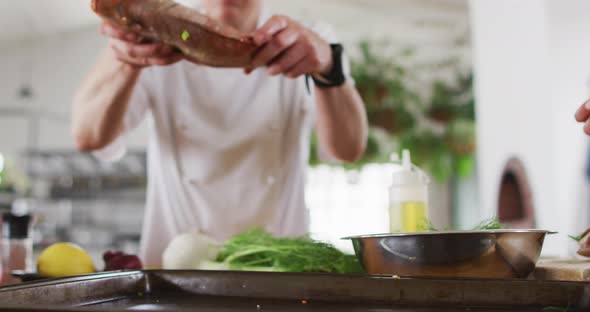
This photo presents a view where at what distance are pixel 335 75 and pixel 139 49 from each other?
0.43 metres

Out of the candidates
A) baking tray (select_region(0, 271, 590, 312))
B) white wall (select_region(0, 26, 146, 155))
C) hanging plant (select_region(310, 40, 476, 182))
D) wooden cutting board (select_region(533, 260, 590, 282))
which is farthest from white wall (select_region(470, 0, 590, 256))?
white wall (select_region(0, 26, 146, 155))

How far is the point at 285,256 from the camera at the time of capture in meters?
1.04

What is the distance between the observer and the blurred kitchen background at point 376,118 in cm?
412

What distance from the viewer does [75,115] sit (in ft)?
5.56

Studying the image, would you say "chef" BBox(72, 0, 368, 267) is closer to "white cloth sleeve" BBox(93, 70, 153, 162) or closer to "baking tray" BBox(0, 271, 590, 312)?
"white cloth sleeve" BBox(93, 70, 153, 162)

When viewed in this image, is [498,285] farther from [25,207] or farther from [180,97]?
[25,207]

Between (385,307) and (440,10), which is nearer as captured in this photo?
(385,307)

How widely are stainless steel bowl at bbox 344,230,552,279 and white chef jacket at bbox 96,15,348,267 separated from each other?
103cm

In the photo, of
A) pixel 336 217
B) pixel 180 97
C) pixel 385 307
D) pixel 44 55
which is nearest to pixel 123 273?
pixel 385 307

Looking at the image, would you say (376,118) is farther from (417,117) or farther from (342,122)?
→ (342,122)

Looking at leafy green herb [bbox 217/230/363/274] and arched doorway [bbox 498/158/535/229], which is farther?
arched doorway [bbox 498/158/535/229]

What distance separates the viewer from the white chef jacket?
1.83 m

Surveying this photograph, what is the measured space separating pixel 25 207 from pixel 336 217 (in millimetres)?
3533

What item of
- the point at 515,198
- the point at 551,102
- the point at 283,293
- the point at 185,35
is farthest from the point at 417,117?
the point at 283,293
